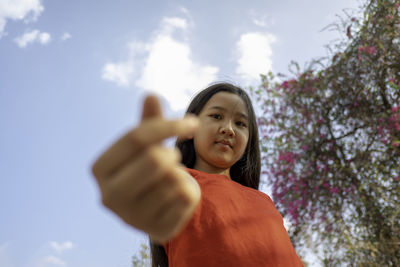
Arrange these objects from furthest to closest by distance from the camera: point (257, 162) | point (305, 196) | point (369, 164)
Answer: point (305, 196)
point (369, 164)
point (257, 162)

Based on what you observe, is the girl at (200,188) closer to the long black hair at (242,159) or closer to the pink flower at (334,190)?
the long black hair at (242,159)

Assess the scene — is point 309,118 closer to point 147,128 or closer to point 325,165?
point 325,165

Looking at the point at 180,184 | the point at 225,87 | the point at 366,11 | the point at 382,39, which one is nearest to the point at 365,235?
the point at 382,39

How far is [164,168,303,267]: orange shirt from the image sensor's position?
1240mm

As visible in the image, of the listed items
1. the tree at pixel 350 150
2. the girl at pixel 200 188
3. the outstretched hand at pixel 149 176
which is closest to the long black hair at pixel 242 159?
the girl at pixel 200 188

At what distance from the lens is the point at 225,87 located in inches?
76.6

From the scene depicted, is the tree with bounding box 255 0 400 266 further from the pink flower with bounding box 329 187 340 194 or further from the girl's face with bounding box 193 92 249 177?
the girl's face with bounding box 193 92 249 177

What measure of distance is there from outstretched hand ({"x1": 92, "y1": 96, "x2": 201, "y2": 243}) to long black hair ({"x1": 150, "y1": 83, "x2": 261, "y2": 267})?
3.83 ft

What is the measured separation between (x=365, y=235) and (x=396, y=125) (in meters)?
1.50

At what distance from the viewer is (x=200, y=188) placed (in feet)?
4.63

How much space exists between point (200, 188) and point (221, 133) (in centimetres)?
38

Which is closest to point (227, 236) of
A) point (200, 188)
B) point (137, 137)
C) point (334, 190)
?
point (200, 188)

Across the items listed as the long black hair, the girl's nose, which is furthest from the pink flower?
the girl's nose

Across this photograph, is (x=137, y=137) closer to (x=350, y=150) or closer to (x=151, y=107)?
(x=151, y=107)
